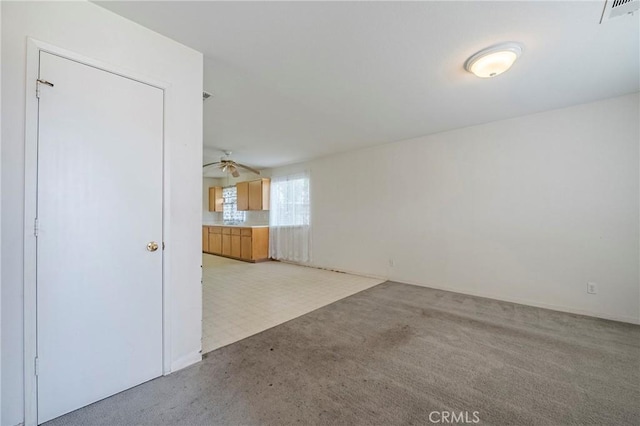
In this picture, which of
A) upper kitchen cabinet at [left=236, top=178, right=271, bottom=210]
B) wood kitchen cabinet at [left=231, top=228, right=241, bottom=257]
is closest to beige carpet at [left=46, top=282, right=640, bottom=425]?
upper kitchen cabinet at [left=236, top=178, right=271, bottom=210]

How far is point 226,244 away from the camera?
23.2 feet

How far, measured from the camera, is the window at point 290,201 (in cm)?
582

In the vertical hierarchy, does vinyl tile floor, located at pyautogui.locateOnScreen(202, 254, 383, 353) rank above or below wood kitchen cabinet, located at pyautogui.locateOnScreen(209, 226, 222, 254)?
below

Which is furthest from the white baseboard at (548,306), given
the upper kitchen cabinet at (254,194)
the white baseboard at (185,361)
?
the upper kitchen cabinet at (254,194)

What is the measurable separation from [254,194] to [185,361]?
5103mm

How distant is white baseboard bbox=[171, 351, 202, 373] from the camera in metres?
1.85

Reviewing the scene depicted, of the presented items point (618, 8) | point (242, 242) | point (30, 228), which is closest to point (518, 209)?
point (618, 8)

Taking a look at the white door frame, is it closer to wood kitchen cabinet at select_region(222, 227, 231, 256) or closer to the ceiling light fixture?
the ceiling light fixture

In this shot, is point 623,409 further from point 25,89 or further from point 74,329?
point 25,89

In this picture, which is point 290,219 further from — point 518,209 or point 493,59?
point 493,59

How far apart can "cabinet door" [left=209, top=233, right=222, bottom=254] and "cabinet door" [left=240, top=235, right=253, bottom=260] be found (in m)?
1.20

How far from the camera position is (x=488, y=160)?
11.6 feet

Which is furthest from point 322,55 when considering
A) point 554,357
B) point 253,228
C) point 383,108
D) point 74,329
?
point 253,228

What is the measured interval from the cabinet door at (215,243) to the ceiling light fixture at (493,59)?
6.92 m
